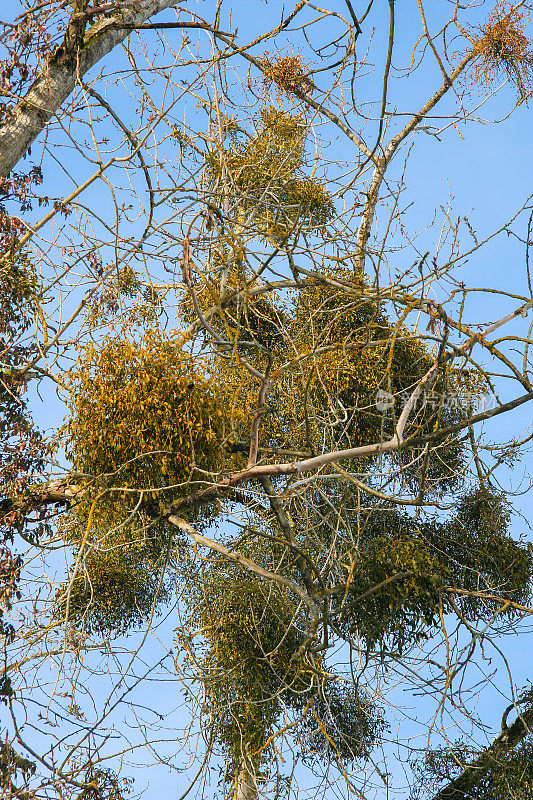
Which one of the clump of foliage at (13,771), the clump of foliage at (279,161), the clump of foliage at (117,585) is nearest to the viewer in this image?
the clump of foliage at (13,771)

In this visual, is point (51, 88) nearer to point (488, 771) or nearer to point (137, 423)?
point (137, 423)

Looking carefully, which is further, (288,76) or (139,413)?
(288,76)

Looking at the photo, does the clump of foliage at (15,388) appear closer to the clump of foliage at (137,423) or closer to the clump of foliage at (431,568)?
the clump of foliage at (137,423)

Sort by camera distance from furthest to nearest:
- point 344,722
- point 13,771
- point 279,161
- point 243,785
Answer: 1. point 279,161
2. point 344,722
3. point 243,785
4. point 13,771

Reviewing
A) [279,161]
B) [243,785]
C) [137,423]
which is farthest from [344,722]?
[279,161]

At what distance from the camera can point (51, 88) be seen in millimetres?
4570

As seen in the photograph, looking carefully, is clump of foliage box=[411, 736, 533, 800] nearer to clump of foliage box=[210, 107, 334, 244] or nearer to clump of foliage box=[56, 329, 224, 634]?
clump of foliage box=[56, 329, 224, 634]

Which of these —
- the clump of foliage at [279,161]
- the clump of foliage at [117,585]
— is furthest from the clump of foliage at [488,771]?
the clump of foliage at [279,161]

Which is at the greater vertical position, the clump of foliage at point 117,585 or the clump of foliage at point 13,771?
the clump of foliage at point 117,585

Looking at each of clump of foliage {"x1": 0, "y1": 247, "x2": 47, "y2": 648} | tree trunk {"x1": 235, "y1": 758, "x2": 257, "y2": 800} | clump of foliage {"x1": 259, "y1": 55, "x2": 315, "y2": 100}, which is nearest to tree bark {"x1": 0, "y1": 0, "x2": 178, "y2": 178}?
clump of foliage {"x1": 0, "y1": 247, "x2": 47, "y2": 648}

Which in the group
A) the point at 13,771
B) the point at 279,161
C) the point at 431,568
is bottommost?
the point at 13,771

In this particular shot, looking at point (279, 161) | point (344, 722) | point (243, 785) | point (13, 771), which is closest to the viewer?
point (13, 771)

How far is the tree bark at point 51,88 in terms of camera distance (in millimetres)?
4469

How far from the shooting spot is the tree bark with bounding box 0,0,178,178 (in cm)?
447
